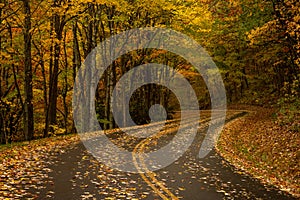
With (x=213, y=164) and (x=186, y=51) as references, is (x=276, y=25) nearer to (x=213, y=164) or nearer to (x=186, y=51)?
(x=213, y=164)

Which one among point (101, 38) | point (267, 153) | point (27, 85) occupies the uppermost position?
point (101, 38)

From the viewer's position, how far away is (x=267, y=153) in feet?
53.7

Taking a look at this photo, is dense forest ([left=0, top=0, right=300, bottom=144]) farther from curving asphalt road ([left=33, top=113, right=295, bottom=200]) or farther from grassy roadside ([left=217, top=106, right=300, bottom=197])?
curving asphalt road ([left=33, top=113, right=295, bottom=200])

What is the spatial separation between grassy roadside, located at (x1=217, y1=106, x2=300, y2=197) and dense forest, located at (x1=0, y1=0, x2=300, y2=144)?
1366 millimetres

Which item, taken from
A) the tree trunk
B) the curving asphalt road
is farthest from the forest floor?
the tree trunk

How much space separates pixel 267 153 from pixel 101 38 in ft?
54.2

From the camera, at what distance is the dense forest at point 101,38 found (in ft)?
64.1

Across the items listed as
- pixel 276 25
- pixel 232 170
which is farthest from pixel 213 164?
pixel 276 25

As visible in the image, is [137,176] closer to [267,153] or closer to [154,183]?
[154,183]

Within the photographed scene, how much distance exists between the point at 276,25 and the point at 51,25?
563 inches

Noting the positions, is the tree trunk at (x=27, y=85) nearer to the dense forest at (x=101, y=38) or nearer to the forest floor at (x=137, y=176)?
the dense forest at (x=101, y=38)

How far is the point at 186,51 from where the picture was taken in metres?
36.9

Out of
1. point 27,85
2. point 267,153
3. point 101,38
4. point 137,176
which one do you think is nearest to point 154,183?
point 137,176

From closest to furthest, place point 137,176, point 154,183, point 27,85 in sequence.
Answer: point 154,183 < point 137,176 < point 27,85
